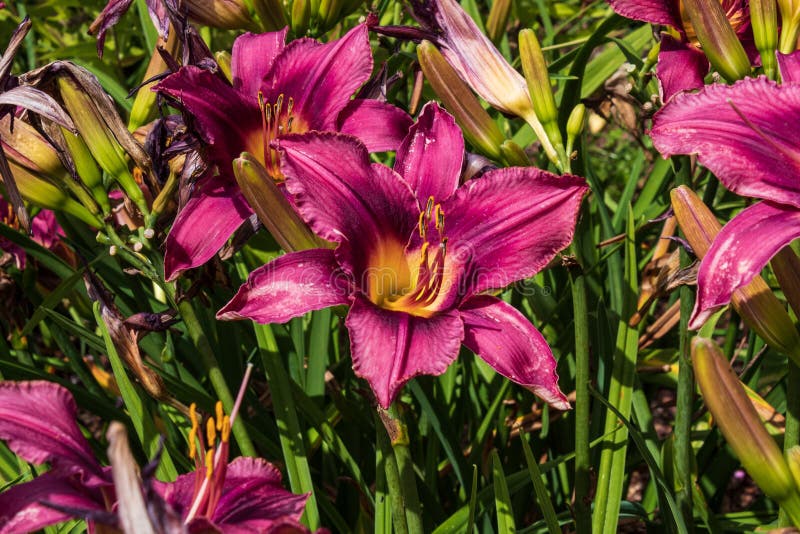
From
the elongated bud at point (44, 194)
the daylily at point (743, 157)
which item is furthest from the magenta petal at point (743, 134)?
the elongated bud at point (44, 194)

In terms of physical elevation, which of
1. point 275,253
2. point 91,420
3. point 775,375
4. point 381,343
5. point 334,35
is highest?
point 334,35

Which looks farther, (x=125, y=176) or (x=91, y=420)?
(x=91, y=420)

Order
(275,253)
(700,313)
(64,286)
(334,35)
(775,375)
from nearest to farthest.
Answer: (700,313), (64,286), (275,253), (775,375), (334,35)

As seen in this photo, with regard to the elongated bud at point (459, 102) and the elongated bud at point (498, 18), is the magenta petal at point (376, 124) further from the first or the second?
the elongated bud at point (498, 18)

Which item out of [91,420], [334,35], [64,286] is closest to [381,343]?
[64,286]

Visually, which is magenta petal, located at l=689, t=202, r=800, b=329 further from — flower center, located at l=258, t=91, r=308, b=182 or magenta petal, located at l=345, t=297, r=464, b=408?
flower center, located at l=258, t=91, r=308, b=182

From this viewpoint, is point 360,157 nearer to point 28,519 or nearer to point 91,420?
point 28,519

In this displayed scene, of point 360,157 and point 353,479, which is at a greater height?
point 360,157
